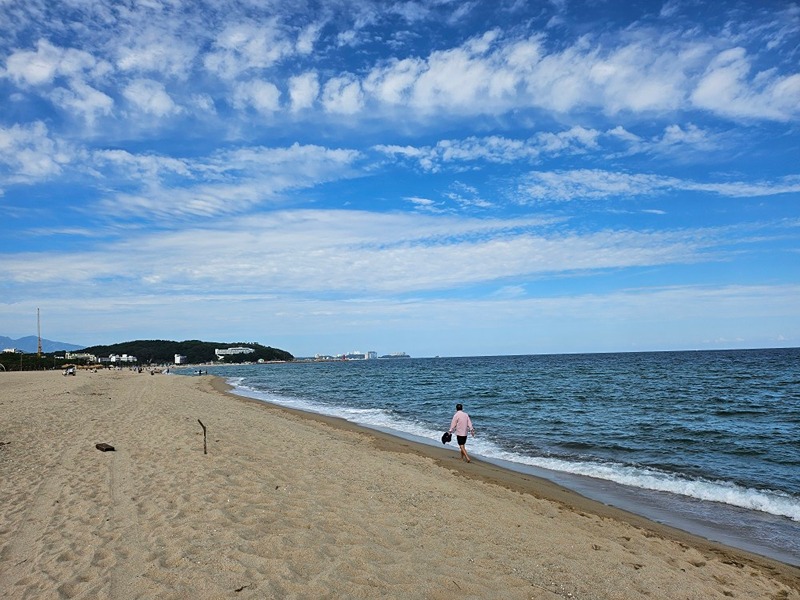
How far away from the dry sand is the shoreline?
0.23 feet

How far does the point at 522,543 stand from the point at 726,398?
2877 centimetres

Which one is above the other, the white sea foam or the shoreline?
the shoreline

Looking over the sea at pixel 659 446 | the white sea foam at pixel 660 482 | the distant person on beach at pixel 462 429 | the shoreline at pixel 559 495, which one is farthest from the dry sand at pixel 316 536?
the white sea foam at pixel 660 482

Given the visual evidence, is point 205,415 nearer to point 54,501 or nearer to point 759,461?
point 54,501

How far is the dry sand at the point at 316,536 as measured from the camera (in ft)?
17.6

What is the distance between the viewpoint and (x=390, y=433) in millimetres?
20000

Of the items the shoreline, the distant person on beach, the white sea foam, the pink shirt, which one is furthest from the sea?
the pink shirt

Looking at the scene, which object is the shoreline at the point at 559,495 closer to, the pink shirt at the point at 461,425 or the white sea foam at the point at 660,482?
the pink shirt at the point at 461,425

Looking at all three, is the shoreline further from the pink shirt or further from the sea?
the pink shirt

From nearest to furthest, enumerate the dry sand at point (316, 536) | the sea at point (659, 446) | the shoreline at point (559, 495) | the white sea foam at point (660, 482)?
the dry sand at point (316, 536) < the shoreline at point (559, 495) < the sea at point (659, 446) < the white sea foam at point (660, 482)

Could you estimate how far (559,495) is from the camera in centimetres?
1086

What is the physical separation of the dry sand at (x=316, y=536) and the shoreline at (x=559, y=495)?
7 centimetres

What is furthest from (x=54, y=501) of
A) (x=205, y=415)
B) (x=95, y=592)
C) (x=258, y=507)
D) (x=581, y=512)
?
(x=205, y=415)

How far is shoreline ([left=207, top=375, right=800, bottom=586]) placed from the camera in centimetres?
764
